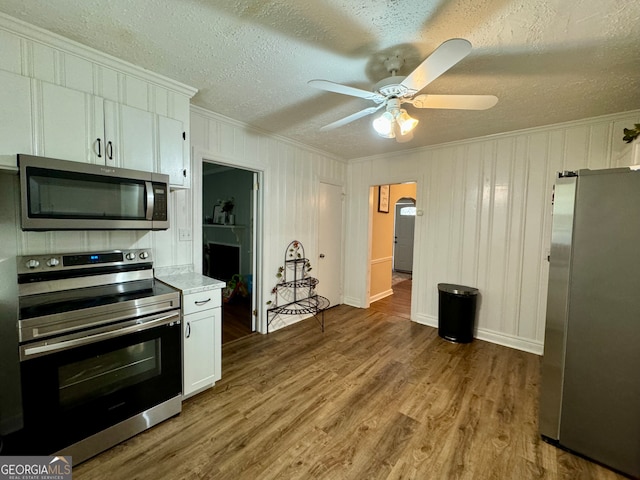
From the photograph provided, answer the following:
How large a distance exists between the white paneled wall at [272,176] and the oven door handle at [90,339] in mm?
935

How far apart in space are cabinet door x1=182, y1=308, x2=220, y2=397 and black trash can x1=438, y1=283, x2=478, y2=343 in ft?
8.59

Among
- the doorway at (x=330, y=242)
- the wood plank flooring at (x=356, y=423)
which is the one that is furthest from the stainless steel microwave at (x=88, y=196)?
the doorway at (x=330, y=242)

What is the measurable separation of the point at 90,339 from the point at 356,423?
1766 mm

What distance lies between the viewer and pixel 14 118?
4.99ft

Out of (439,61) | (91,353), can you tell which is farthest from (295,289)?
(439,61)

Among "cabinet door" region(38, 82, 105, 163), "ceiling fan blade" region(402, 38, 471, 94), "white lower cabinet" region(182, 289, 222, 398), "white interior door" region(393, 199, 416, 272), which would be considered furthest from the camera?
"white interior door" region(393, 199, 416, 272)

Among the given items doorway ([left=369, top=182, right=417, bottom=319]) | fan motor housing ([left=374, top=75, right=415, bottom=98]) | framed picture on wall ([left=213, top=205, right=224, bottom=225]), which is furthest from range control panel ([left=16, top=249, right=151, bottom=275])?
doorway ([left=369, top=182, right=417, bottom=319])

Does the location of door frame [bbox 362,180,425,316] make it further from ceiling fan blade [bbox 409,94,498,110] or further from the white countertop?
the white countertop

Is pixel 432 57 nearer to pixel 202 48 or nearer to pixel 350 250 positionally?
pixel 202 48

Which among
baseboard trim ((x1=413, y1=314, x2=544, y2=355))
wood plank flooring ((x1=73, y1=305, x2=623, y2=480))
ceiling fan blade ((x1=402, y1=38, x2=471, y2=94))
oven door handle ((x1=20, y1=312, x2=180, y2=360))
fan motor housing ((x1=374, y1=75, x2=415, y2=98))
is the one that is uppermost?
fan motor housing ((x1=374, y1=75, x2=415, y2=98))

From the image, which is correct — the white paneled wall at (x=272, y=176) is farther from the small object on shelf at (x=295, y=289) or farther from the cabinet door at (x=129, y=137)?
the cabinet door at (x=129, y=137)

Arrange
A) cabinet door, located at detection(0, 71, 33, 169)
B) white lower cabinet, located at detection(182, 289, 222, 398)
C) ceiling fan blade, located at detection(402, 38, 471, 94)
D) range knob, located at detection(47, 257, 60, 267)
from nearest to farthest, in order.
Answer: ceiling fan blade, located at detection(402, 38, 471, 94) → cabinet door, located at detection(0, 71, 33, 169) → range knob, located at detection(47, 257, 60, 267) → white lower cabinet, located at detection(182, 289, 222, 398)

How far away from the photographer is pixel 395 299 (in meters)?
5.12

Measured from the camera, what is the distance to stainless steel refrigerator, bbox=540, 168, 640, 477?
5.04ft
